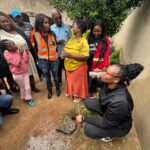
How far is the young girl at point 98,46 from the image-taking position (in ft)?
11.2

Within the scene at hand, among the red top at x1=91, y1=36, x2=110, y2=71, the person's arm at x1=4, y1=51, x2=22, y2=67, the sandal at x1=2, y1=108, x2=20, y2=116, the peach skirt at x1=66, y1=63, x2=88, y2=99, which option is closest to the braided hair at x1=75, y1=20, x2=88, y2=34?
the red top at x1=91, y1=36, x2=110, y2=71

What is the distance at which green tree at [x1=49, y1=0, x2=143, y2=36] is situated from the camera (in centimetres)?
402

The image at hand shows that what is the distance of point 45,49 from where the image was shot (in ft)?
12.2

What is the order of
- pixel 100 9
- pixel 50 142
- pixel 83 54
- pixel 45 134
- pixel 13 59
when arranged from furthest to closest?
pixel 100 9, pixel 13 59, pixel 83 54, pixel 45 134, pixel 50 142

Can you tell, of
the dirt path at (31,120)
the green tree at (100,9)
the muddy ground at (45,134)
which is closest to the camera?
the muddy ground at (45,134)

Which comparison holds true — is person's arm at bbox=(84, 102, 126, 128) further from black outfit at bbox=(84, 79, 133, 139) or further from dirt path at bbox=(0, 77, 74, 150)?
dirt path at bbox=(0, 77, 74, 150)

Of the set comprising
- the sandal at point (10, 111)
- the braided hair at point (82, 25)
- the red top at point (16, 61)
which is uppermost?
the braided hair at point (82, 25)

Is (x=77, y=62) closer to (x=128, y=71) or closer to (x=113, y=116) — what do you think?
(x=128, y=71)

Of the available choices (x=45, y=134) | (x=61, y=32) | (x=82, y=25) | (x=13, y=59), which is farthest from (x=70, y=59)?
(x=45, y=134)

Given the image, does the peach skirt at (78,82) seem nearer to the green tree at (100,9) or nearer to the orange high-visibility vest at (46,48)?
the orange high-visibility vest at (46,48)

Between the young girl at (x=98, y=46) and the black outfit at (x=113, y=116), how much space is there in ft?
2.86

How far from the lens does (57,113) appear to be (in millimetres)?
3832

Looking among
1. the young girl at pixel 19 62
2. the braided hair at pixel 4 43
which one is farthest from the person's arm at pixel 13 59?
the braided hair at pixel 4 43

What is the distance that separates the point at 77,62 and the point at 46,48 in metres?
0.67
